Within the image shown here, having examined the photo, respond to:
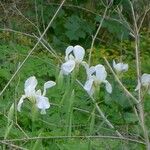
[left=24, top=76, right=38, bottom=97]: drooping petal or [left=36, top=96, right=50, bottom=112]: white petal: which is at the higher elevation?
[left=24, top=76, right=38, bottom=97]: drooping petal

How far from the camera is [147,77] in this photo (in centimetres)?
199

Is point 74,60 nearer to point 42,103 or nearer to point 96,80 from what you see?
point 96,80

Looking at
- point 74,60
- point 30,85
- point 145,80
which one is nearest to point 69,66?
point 74,60

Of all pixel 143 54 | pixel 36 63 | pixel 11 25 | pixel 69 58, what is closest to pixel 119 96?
pixel 69 58

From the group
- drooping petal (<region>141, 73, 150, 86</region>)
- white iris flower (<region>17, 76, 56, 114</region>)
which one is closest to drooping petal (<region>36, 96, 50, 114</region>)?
white iris flower (<region>17, 76, 56, 114</region>)

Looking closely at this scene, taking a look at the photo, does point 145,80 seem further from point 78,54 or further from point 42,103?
point 42,103

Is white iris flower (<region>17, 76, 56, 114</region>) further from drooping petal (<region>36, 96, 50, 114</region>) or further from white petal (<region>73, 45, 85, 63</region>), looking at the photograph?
white petal (<region>73, 45, 85, 63</region>)

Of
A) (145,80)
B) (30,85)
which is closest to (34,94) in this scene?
(30,85)

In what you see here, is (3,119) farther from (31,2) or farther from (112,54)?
(31,2)

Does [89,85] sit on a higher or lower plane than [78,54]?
lower

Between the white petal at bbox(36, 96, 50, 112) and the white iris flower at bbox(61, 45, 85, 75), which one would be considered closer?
the white petal at bbox(36, 96, 50, 112)

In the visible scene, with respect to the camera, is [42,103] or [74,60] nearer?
[42,103]

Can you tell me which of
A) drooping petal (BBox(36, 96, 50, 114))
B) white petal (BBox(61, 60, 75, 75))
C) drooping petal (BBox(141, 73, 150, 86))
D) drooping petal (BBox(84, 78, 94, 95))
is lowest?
drooping petal (BBox(36, 96, 50, 114))

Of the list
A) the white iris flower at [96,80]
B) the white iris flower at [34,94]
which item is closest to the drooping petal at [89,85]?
the white iris flower at [96,80]
